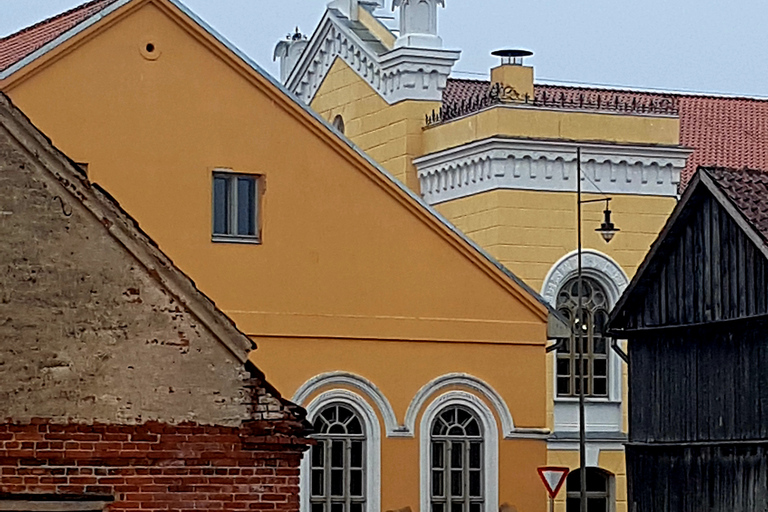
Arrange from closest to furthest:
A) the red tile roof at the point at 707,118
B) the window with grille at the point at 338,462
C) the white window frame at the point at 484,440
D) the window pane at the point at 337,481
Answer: the white window frame at the point at 484,440 → the window with grille at the point at 338,462 → the window pane at the point at 337,481 → the red tile roof at the point at 707,118

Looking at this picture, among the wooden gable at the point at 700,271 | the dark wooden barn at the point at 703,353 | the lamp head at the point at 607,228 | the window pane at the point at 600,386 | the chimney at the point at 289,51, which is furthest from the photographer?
the chimney at the point at 289,51

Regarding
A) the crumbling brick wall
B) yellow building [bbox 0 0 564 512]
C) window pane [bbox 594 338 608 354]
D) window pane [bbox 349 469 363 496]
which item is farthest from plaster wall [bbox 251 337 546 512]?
the crumbling brick wall

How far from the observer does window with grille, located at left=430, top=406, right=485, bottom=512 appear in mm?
28609

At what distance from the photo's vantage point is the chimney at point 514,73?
129 feet

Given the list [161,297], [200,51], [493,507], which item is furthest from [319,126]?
[161,297]

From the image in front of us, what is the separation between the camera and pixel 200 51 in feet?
88.0

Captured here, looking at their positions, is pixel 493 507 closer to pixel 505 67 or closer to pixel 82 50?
pixel 82 50

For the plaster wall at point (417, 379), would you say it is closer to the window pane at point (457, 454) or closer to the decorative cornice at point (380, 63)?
the window pane at point (457, 454)

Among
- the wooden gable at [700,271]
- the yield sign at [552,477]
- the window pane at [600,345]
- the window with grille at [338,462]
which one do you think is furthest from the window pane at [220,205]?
the window pane at [600,345]

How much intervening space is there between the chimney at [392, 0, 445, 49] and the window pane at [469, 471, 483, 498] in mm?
13823

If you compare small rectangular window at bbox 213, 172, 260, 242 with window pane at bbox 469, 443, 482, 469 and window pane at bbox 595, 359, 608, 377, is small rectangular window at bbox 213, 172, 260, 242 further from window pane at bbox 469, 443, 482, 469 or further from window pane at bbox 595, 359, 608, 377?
window pane at bbox 595, 359, 608, 377

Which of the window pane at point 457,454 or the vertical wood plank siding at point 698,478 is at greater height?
the window pane at point 457,454

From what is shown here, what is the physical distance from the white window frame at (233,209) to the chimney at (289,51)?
19743 millimetres

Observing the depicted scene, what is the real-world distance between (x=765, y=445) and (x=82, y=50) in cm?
1033
